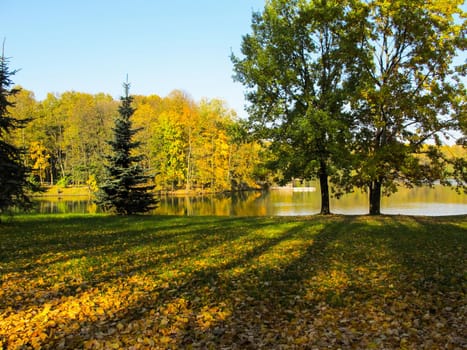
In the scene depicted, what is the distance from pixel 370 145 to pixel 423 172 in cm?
270

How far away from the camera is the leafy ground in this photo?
5051mm

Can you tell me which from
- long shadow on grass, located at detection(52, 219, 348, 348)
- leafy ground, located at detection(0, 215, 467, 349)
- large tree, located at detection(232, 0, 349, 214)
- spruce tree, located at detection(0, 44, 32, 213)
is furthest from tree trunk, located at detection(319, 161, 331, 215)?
spruce tree, located at detection(0, 44, 32, 213)

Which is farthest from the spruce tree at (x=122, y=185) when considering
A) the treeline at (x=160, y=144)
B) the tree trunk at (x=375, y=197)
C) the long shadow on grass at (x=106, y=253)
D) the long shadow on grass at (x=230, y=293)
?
the treeline at (x=160, y=144)

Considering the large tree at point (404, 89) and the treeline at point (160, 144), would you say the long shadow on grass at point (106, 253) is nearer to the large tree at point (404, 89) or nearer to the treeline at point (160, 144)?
the large tree at point (404, 89)

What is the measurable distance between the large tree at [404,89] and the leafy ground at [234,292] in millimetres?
5590

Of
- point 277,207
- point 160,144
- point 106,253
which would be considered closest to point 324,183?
point 106,253

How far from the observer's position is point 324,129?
1697 centimetres

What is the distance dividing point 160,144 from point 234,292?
51.3 metres

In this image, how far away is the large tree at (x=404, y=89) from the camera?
1641cm

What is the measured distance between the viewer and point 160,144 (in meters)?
56.4

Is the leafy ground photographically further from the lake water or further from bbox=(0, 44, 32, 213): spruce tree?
the lake water

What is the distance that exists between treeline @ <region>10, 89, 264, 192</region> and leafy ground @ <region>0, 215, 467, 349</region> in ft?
140

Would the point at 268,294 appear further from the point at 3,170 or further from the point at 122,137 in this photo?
the point at 122,137

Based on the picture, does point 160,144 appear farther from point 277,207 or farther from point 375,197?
point 375,197
